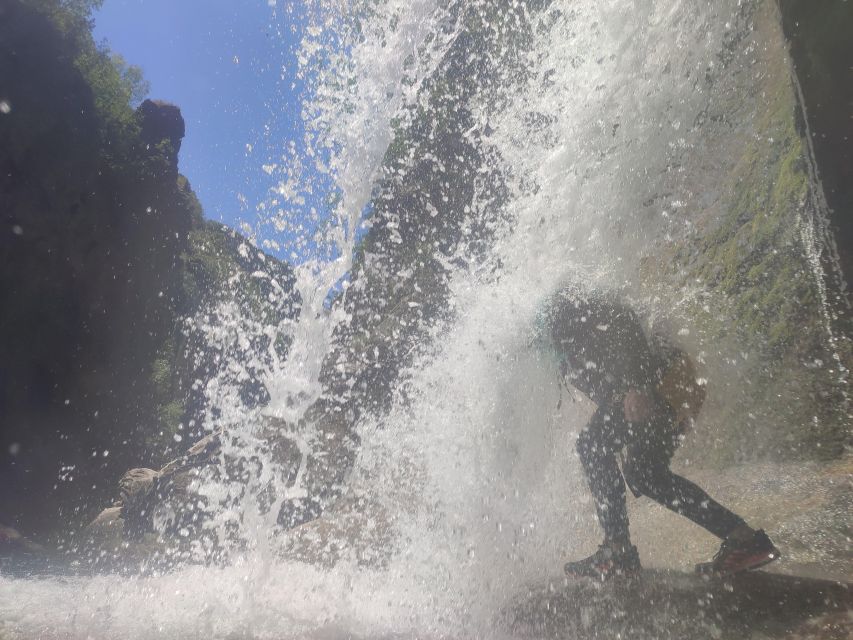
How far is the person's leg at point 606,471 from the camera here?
229cm

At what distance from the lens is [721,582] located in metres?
1.82

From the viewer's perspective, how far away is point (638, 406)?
91.2 inches

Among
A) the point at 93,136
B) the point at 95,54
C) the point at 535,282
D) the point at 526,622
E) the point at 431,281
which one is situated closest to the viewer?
the point at 526,622

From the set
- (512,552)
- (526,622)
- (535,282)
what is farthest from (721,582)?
(535,282)

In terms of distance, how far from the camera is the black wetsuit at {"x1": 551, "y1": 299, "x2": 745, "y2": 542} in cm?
210

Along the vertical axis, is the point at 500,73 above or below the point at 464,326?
above

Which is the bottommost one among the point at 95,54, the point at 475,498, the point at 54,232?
the point at 475,498

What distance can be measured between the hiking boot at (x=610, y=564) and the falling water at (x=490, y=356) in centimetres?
50

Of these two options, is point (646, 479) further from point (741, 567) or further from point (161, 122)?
point (161, 122)

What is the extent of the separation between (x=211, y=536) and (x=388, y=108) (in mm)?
5731

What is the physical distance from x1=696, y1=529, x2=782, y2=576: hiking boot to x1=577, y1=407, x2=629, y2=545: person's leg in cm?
43

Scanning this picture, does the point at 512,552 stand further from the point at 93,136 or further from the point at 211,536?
the point at 93,136

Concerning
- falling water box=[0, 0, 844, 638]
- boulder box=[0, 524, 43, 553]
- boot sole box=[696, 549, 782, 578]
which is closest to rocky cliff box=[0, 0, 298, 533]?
boulder box=[0, 524, 43, 553]

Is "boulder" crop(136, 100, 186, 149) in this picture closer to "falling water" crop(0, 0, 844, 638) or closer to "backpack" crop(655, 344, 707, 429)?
"falling water" crop(0, 0, 844, 638)
